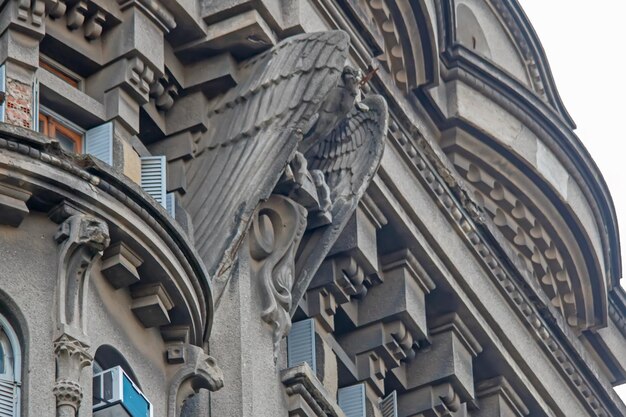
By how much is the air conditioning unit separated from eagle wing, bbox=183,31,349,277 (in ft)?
9.59

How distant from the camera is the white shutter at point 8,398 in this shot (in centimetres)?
2873

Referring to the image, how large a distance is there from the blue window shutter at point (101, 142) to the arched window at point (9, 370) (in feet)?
12.6

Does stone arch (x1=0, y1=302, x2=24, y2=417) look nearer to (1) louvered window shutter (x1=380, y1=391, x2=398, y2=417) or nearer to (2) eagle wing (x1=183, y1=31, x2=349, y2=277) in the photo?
(2) eagle wing (x1=183, y1=31, x2=349, y2=277)

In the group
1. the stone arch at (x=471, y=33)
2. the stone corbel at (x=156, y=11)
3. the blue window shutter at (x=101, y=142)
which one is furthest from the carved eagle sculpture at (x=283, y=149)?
the stone arch at (x=471, y=33)

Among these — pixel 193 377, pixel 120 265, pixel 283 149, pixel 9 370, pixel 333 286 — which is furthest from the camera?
pixel 333 286

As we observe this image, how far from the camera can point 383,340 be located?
38719 mm

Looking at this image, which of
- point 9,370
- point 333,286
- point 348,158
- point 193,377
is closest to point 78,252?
point 9,370

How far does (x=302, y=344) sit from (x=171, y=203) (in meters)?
3.50

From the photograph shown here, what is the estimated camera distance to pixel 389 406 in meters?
38.9

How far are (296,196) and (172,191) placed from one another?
5.07ft

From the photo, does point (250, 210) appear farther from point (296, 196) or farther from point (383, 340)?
point (383, 340)

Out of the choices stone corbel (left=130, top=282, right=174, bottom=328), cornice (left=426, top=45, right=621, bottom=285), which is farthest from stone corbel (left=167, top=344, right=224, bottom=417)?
cornice (left=426, top=45, right=621, bottom=285)

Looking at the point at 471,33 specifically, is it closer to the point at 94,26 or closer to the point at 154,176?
the point at 94,26

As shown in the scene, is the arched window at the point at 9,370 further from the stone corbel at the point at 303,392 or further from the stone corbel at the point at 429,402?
the stone corbel at the point at 429,402
